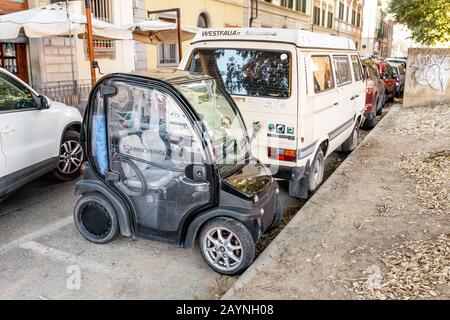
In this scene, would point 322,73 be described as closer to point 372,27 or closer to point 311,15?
point 311,15

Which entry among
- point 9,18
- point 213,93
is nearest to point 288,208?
point 213,93

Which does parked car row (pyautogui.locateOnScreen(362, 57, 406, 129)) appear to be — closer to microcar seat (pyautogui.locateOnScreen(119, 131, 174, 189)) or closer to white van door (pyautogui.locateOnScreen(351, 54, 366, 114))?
white van door (pyautogui.locateOnScreen(351, 54, 366, 114))

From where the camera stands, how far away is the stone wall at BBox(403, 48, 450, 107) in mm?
13648

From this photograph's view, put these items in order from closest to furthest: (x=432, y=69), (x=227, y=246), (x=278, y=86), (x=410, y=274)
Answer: (x=410, y=274) → (x=227, y=246) → (x=278, y=86) → (x=432, y=69)

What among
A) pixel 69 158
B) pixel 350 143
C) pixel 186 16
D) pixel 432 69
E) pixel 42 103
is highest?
Answer: pixel 186 16

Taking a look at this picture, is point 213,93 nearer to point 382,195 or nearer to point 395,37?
point 382,195

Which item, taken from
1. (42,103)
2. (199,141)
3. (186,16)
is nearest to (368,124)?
(42,103)

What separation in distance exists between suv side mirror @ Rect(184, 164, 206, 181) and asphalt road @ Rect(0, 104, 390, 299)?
3.05ft

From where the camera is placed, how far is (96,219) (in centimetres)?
433

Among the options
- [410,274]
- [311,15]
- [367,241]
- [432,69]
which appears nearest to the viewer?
[410,274]

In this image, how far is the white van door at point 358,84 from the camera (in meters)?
7.79

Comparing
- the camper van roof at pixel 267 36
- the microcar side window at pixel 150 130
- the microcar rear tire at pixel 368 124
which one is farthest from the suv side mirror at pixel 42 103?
the microcar rear tire at pixel 368 124

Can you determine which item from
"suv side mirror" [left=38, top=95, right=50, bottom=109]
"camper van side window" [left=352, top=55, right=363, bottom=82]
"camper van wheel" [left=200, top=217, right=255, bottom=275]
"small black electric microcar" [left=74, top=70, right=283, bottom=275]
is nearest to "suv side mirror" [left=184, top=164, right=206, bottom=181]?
"small black electric microcar" [left=74, top=70, right=283, bottom=275]

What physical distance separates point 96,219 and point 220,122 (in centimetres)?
162
